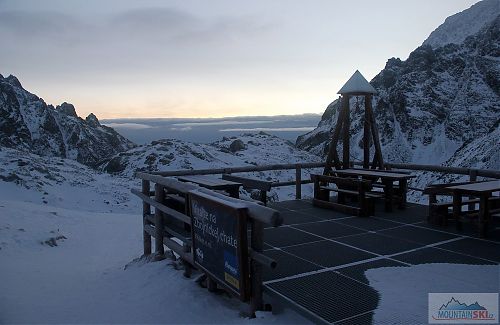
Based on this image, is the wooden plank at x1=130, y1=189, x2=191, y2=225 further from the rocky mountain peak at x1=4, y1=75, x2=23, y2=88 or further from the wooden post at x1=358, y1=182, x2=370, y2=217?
the rocky mountain peak at x1=4, y1=75, x2=23, y2=88

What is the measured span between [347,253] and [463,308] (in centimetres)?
204

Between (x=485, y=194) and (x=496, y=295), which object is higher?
(x=485, y=194)

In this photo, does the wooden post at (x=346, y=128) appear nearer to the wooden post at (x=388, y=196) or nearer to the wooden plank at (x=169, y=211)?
the wooden post at (x=388, y=196)

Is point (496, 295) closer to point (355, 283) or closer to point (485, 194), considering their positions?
point (355, 283)

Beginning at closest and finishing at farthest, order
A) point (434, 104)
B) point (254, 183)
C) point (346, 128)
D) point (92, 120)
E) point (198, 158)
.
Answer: point (254, 183), point (346, 128), point (198, 158), point (434, 104), point (92, 120)

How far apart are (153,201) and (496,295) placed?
5.27m

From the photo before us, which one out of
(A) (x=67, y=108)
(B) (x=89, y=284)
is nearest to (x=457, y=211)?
(B) (x=89, y=284)

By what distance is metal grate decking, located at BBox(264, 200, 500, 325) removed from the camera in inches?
187

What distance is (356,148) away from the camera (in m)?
70.9

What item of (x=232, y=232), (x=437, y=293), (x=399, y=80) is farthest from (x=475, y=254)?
(x=399, y=80)

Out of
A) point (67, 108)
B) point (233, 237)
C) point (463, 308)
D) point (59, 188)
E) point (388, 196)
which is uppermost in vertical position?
point (67, 108)

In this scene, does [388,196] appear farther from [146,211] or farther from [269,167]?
[146,211]

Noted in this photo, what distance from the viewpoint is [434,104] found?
7812cm

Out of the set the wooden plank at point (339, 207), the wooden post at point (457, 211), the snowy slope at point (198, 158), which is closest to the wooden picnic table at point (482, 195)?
the wooden post at point (457, 211)
